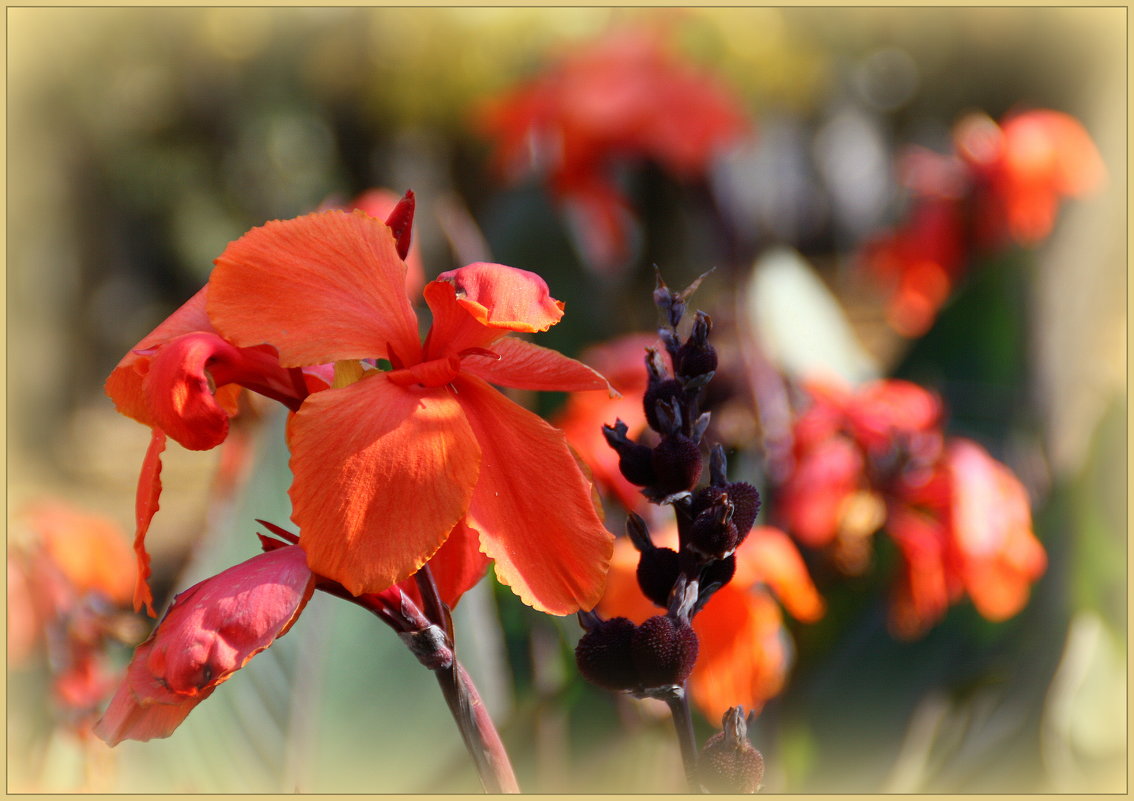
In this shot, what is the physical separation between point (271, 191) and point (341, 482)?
538cm

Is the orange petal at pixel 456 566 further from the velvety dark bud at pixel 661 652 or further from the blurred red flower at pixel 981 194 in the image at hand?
the blurred red flower at pixel 981 194

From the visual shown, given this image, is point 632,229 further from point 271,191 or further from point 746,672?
point 271,191

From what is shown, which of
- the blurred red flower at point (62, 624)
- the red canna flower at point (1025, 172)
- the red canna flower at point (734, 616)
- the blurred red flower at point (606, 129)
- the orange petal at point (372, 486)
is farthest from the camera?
the blurred red flower at point (606, 129)

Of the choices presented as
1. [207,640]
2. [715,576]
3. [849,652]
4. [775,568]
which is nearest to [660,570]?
[715,576]

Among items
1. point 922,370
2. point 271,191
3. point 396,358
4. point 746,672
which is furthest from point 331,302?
point 271,191

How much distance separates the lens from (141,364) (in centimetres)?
36

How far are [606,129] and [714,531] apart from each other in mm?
977

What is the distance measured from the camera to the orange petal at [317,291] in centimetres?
34

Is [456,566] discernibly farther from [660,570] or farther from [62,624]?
[62,624]

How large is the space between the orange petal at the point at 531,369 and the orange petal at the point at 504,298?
0.02 metres

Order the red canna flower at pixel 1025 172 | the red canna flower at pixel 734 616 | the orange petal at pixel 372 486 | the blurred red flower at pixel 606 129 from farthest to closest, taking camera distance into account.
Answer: the blurred red flower at pixel 606 129 → the red canna flower at pixel 1025 172 → the red canna flower at pixel 734 616 → the orange petal at pixel 372 486

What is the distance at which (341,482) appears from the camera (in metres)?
0.32

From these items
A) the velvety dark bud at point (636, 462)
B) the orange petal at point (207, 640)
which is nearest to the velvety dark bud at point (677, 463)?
the velvety dark bud at point (636, 462)

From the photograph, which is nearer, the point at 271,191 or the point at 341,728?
the point at 341,728
